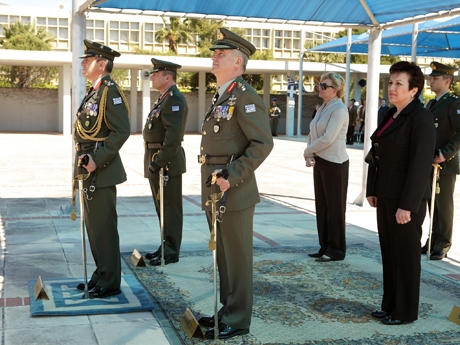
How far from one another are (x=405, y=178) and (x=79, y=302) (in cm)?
263

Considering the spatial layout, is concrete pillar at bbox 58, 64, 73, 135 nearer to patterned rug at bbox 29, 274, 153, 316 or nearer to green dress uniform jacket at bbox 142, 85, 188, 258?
green dress uniform jacket at bbox 142, 85, 188, 258

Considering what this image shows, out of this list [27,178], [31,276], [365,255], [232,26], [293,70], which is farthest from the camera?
[232,26]

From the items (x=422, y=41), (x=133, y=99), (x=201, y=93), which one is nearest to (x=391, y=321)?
(x=422, y=41)

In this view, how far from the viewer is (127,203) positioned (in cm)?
1051

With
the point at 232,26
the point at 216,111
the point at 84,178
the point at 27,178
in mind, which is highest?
the point at 232,26

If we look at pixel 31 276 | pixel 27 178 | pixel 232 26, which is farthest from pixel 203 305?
pixel 232 26

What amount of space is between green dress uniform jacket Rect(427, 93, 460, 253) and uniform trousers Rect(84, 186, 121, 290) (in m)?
3.44

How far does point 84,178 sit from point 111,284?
88 cm

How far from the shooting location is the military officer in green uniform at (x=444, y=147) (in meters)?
6.68

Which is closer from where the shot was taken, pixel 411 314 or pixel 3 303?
pixel 411 314

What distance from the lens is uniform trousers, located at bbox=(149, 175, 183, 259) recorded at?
21.4 feet

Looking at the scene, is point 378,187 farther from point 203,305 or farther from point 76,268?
point 76,268

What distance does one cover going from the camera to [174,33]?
2119 inches

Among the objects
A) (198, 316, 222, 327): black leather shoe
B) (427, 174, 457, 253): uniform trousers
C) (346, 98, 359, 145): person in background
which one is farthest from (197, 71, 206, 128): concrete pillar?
(198, 316, 222, 327): black leather shoe
